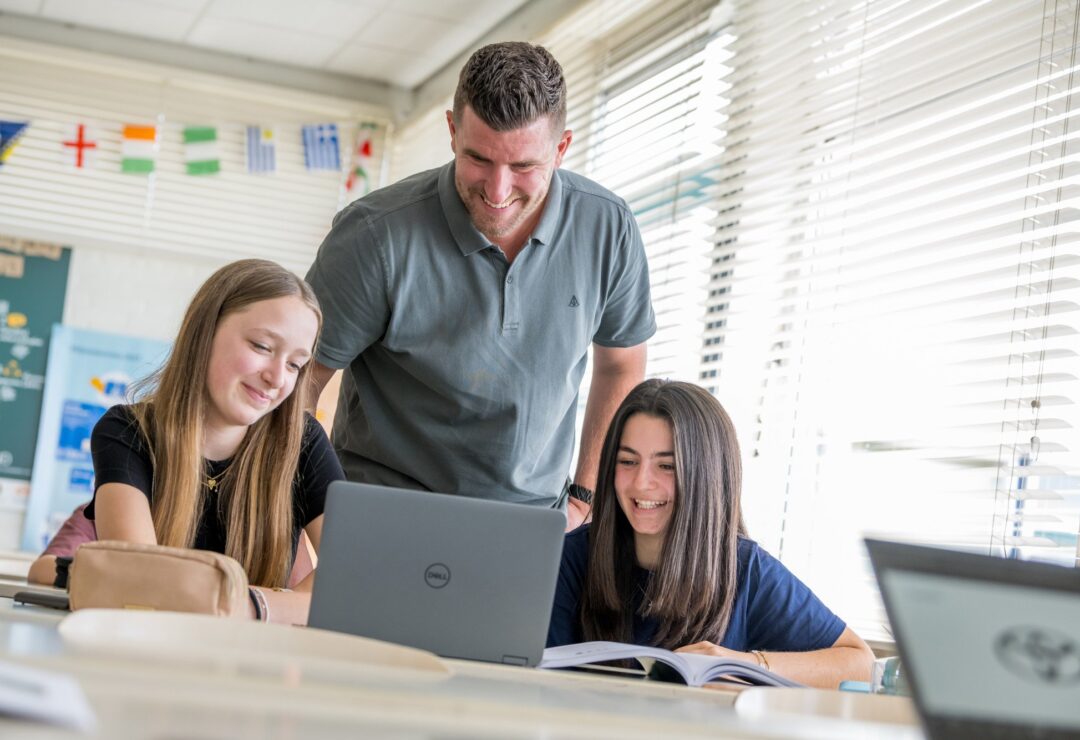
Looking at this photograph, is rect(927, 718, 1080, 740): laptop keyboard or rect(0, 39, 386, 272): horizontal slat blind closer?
rect(927, 718, 1080, 740): laptop keyboard

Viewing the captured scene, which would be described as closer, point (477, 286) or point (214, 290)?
point (214, 290)

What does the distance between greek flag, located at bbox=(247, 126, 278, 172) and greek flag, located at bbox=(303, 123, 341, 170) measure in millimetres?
147

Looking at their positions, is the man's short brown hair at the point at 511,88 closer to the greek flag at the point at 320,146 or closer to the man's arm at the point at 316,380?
the man's arm at the point at 316,380

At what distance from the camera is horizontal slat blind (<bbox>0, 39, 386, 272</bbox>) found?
476 centimetres

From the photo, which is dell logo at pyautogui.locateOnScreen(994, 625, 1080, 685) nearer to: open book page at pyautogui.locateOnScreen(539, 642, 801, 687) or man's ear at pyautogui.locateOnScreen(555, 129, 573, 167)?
open book page at pyautogui.locateOnScreen(539, 642, 801, 687)

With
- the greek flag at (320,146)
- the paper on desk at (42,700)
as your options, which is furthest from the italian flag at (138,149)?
the paper on desk at (42,700)

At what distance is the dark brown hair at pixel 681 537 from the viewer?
188 centimetres

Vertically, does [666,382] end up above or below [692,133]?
below

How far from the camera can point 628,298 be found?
2.30m

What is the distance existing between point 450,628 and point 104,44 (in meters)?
4.32

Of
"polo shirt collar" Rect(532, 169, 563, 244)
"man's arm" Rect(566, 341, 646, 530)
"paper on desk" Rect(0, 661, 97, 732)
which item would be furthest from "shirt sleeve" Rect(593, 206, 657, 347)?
"paper on desk" Rect(0, 661, 97, 732)

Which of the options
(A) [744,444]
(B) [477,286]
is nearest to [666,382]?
(B) [477,286]

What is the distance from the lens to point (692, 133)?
10.6 ft

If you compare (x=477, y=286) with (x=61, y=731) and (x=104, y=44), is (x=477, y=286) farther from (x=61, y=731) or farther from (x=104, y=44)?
(x=104, y=44)
